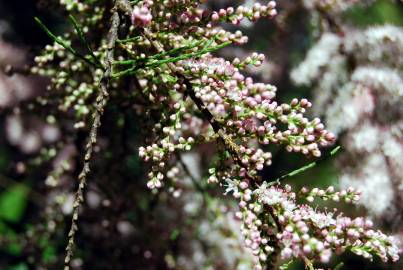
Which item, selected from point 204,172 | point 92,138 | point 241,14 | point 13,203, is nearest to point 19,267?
point 13,203

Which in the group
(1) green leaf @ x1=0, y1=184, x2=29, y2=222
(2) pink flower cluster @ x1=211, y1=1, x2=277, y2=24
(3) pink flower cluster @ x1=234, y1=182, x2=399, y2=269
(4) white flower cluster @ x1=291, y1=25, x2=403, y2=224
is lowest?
(3) pink flower cluster @ x1=234, y1=182, x2=399, y2=269

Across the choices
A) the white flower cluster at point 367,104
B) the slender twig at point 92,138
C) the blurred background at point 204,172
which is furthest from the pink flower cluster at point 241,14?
the white flower cluster at point 367,104

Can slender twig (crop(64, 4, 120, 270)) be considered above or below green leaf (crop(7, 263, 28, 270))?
below

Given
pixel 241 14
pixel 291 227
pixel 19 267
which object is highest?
pixel 19 267

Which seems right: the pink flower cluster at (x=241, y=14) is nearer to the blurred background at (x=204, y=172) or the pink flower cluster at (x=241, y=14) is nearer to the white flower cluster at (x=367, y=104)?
the blurred background at (x=204, y=172)

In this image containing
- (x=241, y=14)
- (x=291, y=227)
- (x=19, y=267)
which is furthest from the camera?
(x=19, y=267)

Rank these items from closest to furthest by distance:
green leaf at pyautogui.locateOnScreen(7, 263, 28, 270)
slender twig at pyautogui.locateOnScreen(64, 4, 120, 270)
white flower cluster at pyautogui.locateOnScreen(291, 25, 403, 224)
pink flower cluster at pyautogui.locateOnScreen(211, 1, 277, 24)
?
1. slender twig at pyautogui.locateOnScreen(64, 4, 120, 270)
2. pink flower cluster at pyautogui.locateOnScreen(211, 1, 277, 24)
3. white flower cluster at pyautogui.locateOnScreen(291, 25, 403, 224)
4. green leaf at pyautogui.locateOnScreen(7, 263, 28, 270)

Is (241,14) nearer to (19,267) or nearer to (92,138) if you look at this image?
(92,138)

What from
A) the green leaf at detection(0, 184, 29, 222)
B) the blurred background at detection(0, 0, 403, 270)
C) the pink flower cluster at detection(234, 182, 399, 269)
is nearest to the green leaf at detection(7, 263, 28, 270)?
the blurred background at detection(0, 0, 403, 270)

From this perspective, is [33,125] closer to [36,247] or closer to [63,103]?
[36,247]

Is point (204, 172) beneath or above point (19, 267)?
above

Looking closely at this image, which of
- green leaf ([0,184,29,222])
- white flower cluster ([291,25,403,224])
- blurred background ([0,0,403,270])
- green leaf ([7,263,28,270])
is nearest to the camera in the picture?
blurred background ([0,0,403,270])

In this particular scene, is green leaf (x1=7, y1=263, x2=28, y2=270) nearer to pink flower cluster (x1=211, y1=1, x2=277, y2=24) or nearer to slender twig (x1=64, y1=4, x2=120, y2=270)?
slender twig (x1=64, y1=4, x2=120, y2=270)
